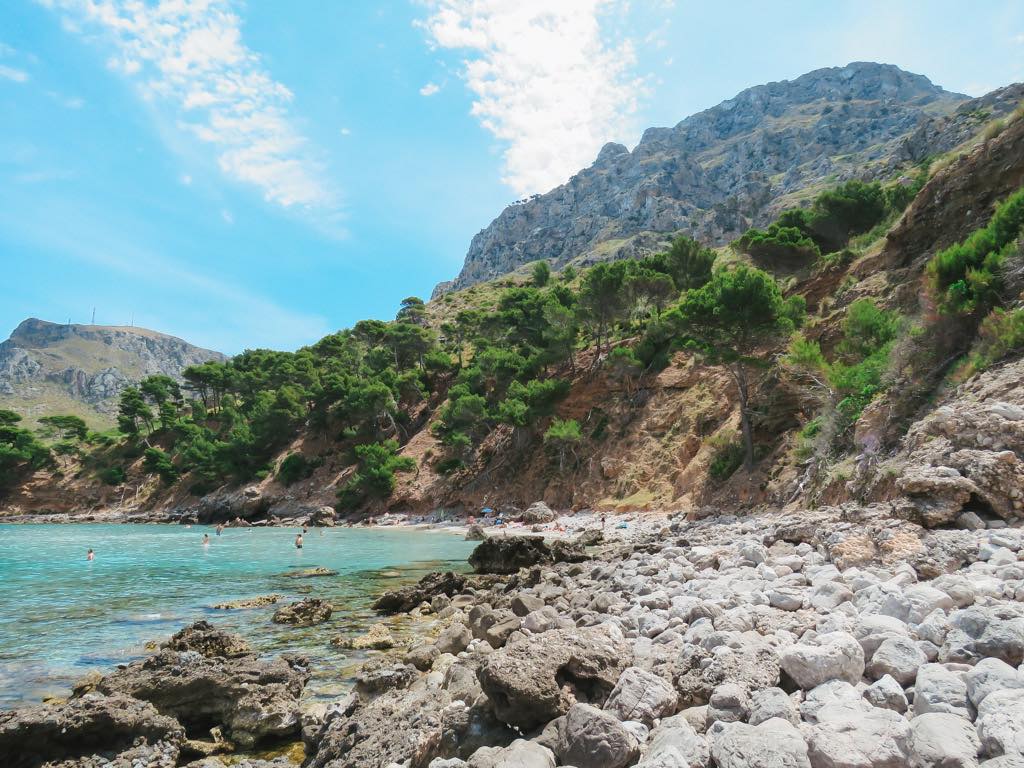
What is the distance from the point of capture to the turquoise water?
29.6ft

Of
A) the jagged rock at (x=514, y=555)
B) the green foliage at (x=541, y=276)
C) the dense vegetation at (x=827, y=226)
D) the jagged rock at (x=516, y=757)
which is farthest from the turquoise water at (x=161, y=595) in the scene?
the green foliage at (x=541, y=276)

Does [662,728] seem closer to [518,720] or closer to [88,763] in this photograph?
[518,720]

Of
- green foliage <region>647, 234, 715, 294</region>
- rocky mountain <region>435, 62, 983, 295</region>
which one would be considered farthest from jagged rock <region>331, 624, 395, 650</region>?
rocky mountain <region>435, 62, 983, 295</region>

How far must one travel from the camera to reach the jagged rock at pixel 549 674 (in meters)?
4.36

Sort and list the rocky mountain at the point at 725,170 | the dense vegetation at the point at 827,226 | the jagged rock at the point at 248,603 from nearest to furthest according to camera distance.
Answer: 1. the jagged rock at the point at 248,603
2. the dense vegetation at the point at 827,226
3. the rocky mountain at the point at 725,170

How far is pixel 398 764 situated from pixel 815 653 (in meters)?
3.21

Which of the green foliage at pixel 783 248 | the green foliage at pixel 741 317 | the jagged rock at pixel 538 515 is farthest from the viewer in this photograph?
the green foliage at pixel 783 248

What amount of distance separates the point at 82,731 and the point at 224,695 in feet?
4.62

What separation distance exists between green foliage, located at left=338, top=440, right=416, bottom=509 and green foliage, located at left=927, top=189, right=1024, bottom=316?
42.8 m

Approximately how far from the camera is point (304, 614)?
38.8ft

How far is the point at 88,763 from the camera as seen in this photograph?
17.2 ft

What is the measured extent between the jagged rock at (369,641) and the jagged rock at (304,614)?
6.20 feet

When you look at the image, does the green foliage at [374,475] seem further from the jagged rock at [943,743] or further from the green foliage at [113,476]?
the jagged rock at [943,743]

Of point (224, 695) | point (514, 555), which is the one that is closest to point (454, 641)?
point (224, 695)
